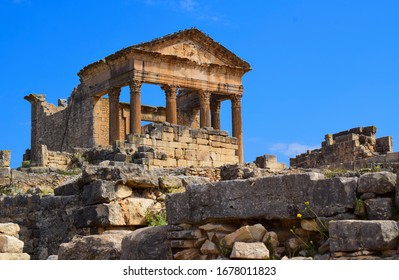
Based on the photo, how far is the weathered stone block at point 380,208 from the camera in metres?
5.56

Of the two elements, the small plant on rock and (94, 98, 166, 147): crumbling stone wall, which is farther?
(94, 98, 166, 147): crumbling stone wall

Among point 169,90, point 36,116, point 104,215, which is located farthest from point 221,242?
point 36,116

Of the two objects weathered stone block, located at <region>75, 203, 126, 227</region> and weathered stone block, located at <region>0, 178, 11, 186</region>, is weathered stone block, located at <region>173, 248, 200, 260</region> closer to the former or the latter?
weathered stone block, located at <region>75, 203, 126, 227</region>

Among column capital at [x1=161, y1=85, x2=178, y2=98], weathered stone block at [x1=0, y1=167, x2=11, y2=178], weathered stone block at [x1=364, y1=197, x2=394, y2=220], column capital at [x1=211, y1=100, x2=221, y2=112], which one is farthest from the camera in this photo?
column capital at [x1=211, y1=100, x2=221, y2=112]

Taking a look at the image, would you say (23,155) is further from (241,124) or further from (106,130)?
(241,124)

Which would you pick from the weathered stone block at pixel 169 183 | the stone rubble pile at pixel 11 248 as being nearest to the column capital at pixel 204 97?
the weathered stone block at pixel 169 183

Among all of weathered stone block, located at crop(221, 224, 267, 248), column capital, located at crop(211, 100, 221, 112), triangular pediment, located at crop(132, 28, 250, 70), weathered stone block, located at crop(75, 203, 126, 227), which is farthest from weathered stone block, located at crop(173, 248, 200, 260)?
column capital, located at crop(211, 100, 221, 112)

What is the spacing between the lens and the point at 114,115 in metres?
34.4

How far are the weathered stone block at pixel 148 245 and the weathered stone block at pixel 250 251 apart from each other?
3.56 feet

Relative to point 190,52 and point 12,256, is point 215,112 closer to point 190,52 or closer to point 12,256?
A: point 190,52

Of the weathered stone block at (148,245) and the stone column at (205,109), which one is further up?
the stone column at (205,109)

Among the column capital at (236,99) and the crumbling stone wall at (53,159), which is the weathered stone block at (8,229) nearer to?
the crumbling stone wall at (53,159)

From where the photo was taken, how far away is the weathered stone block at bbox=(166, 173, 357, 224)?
5.85 m

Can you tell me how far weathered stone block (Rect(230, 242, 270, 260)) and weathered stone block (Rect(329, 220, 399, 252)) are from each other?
2.07 feet
